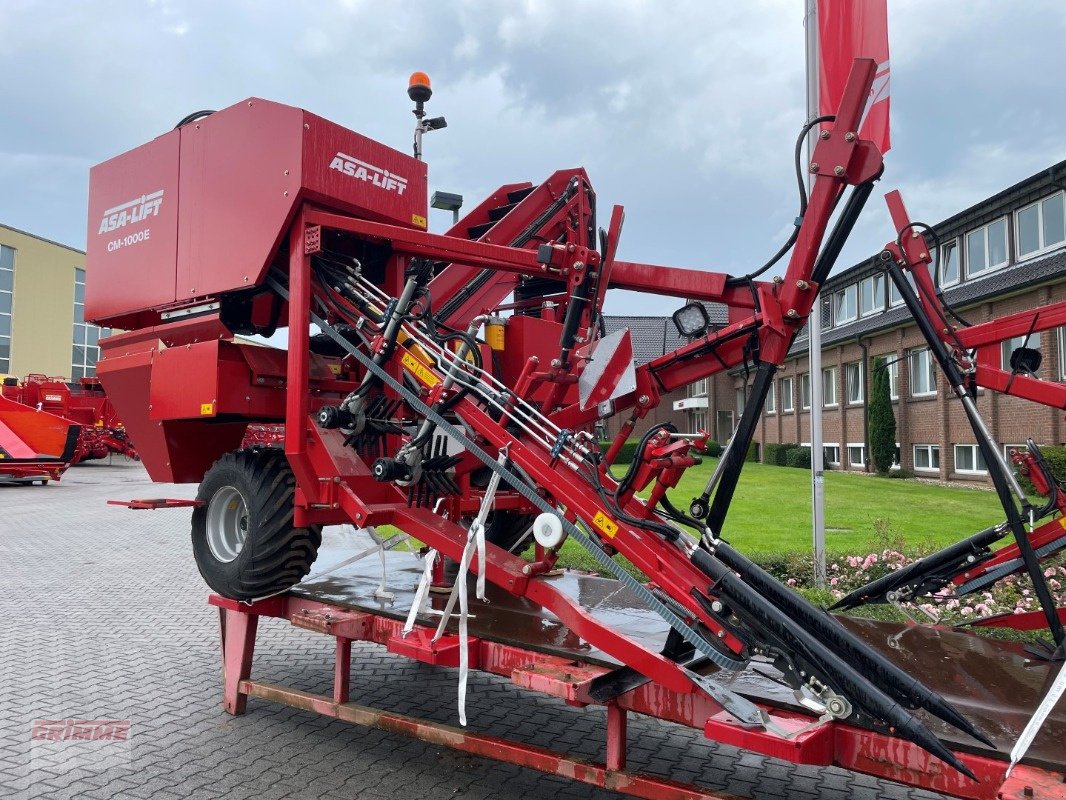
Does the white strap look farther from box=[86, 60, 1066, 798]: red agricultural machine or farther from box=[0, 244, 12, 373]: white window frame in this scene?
box=[0, 244, 12, 373]: white window frame

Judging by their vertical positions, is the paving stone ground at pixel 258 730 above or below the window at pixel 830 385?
below

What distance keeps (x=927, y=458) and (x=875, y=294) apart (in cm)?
591

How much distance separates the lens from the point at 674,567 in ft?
10.3

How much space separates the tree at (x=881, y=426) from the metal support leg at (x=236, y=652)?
2032 cm

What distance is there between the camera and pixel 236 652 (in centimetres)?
496

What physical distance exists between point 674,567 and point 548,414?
938mm

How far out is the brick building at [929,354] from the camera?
16.9m

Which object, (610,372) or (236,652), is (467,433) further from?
(236,652)

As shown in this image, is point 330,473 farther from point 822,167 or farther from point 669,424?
point 822,167

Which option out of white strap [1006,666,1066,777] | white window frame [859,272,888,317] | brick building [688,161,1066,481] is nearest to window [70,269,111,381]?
brick building [688,161,1066,481]

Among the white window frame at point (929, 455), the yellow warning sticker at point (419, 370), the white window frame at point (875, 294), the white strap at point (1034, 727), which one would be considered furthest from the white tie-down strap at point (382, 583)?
the white window frame at point (875, 294)

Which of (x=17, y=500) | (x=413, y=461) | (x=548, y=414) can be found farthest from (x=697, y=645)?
(x=17, y=500)

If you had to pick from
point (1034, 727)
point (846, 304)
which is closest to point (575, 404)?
point (1034, 727)

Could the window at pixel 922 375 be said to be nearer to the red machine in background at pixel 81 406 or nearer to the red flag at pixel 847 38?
the red flag at pixel 847 38
